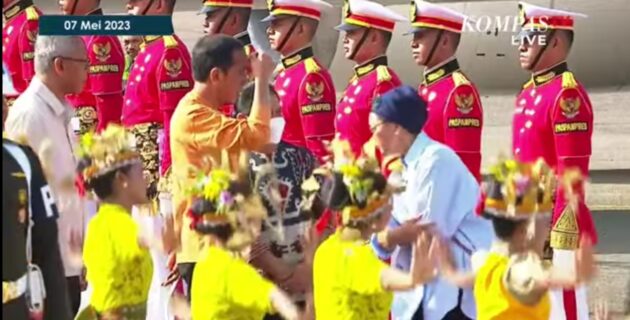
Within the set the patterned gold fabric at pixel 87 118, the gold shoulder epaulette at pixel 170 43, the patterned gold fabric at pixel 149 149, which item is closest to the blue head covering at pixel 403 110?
the gold shoulder epaulette at pixel 170 43

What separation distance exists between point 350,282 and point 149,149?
2961 millimetres

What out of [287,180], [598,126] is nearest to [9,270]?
[287,180]

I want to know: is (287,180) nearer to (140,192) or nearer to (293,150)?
(293,150)

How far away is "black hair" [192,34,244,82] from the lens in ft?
21.2

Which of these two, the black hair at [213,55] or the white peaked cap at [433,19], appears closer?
the black hair at [213,55]

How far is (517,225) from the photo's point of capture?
18.5ft

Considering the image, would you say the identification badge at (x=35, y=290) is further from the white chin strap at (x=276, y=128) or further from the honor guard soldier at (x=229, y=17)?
the honor guard soldier at (x=229, y=17)

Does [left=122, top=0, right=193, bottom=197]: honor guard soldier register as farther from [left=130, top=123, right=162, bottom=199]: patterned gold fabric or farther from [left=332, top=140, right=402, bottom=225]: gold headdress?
[left=332, top=140, right=402, bottom=225]: gold headdress

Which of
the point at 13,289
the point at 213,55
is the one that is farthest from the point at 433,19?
the point at 13,289

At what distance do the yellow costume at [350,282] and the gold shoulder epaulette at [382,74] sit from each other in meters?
2.04

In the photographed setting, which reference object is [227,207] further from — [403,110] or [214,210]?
[403,110]

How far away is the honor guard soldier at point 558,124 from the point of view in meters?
7.17

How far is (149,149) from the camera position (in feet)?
27.8

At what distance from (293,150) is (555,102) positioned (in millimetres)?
1232
